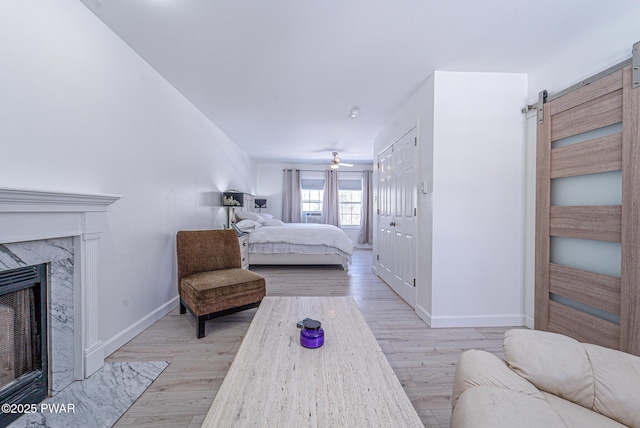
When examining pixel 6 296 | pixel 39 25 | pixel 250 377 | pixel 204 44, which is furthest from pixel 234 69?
pixel 250 377

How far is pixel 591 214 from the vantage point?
6.24 ft

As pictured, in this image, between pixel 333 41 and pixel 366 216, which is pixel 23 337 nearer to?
pixel 333 41

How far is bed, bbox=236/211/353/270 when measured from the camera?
4.82 metres

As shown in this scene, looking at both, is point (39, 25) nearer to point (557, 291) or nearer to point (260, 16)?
point (260, 16)

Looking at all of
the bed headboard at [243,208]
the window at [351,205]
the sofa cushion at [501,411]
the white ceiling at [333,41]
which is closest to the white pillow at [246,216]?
the bed headboard at [243,208]

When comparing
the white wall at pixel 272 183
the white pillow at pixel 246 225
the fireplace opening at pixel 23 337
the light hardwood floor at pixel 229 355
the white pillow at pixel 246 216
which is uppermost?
the white wall at pixel 272 183

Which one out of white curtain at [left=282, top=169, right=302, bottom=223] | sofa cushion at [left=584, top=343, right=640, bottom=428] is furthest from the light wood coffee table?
white curtain at [left=282, top=169, right=302, bottom=223]

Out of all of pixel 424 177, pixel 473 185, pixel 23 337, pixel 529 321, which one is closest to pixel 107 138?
pixel 23 337

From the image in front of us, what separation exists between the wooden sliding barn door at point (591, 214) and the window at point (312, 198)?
5771 millimetres

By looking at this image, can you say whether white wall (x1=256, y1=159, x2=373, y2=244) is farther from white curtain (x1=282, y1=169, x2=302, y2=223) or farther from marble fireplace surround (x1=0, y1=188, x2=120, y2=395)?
marble fireplace surround (x1=0, y1=188, x2=120, y2=395)

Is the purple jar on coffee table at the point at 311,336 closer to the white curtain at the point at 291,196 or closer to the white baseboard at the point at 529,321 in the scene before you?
the white baseboard at the point at 529,321

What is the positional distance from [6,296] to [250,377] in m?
1.45

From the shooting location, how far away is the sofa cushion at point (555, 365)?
0.97 metres

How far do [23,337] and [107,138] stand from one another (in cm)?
135
